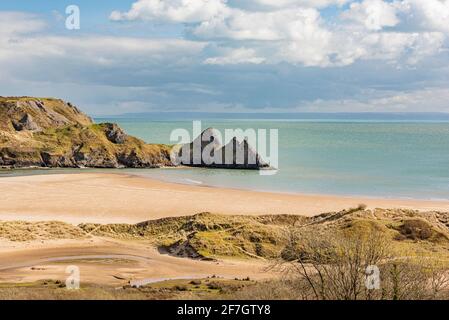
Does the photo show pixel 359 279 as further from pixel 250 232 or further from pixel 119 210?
pixel 119 210

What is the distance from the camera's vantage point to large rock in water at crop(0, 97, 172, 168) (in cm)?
10131

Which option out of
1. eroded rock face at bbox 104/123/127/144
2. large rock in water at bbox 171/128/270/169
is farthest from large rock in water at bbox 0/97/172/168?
large rock in water at bbox 171/128/270/169

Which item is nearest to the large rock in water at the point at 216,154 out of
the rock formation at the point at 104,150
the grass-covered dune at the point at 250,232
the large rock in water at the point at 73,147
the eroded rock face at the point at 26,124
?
the rock formation at the point at 104,150

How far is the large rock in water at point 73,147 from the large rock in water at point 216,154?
10.1 ft

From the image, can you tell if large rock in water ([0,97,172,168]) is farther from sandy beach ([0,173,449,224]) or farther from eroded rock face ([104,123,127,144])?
sandy beach ([0,173,449,224])

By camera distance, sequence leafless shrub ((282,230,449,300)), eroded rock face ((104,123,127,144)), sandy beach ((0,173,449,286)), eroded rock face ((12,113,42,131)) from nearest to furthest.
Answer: leafless shrub ((282,230,449,300))
sandy beach ((0,173,449,286))
eroded rock face ((104,123,127,144))
eroded rock face ((12,113,42,131))

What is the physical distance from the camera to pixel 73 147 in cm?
10588

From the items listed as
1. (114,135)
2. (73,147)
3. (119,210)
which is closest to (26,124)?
(73,147)

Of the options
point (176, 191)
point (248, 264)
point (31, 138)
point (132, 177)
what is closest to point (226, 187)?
point (176, 191)

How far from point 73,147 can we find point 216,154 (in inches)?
967

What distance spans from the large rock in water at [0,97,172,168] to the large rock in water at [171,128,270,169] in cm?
309

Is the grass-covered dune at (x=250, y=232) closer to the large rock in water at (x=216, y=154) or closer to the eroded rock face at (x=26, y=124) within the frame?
the large rock in water at (x=216, y=154)

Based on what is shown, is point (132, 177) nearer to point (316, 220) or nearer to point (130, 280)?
point (316, 220)

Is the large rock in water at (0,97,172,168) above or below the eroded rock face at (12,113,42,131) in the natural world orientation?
below
